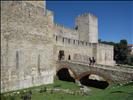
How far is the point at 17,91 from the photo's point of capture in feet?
43.0

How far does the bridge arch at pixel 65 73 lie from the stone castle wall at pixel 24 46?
362cm

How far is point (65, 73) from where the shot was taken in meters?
21.8

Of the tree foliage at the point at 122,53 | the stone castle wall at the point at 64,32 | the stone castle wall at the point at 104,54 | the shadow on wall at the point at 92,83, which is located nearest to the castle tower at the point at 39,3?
the shadow on wall at the point at 92,83

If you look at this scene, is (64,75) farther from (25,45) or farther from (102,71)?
(25,45)

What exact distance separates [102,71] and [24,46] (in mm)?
7144

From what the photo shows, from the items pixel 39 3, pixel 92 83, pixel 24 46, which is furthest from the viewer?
pixel 92 83

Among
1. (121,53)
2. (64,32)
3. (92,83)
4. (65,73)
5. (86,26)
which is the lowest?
(92,83)

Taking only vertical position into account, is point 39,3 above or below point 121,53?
above

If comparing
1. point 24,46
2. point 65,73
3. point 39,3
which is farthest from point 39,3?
point 65,73

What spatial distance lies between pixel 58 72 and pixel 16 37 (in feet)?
28.1

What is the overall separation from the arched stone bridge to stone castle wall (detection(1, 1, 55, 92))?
3315 mm

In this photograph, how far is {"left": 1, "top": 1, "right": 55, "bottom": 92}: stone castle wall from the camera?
12867mm

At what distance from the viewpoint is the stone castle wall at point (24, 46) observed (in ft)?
42.2

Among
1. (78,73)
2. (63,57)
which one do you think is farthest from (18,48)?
(63,57)
